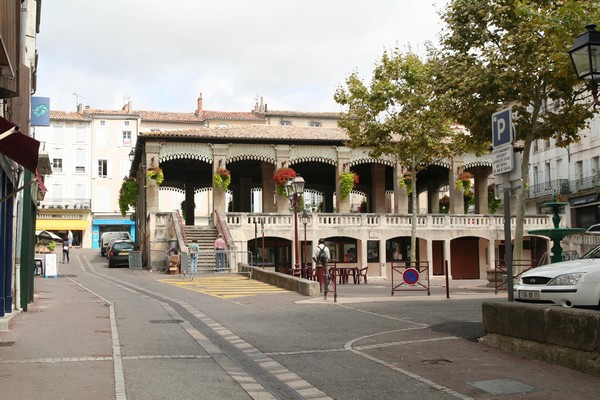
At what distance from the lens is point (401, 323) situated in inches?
526

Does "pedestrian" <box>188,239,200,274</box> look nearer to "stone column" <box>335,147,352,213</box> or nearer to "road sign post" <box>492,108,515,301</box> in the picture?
"stone column" <box>335,147,352,213</box>

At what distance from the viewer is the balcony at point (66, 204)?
255 feet

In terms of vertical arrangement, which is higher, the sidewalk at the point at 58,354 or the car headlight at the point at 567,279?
the car headlight at the point at 567,279

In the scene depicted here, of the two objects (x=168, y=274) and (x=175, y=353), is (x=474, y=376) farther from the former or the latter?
(x=168, y=274)

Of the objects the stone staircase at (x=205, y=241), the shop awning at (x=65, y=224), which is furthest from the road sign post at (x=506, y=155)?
the shop awning at (x=65, y=224)

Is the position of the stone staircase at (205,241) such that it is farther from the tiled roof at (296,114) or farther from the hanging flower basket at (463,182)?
the tiled roof at (296,114)

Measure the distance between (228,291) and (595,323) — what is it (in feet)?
50.2

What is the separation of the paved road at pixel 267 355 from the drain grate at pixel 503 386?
0.03 feet

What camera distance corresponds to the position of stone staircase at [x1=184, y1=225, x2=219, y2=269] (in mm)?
32856

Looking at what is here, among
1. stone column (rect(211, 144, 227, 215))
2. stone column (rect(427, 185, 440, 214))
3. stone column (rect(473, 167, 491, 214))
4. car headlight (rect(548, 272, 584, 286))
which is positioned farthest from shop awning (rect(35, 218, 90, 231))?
car headlight (rect(548, 272, 584, 286))

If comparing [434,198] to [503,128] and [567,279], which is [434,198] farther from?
[567,279]

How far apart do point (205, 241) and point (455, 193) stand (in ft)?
55.5

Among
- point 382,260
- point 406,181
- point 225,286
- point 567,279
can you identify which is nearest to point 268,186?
point 406,181

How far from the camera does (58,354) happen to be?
9703mm
